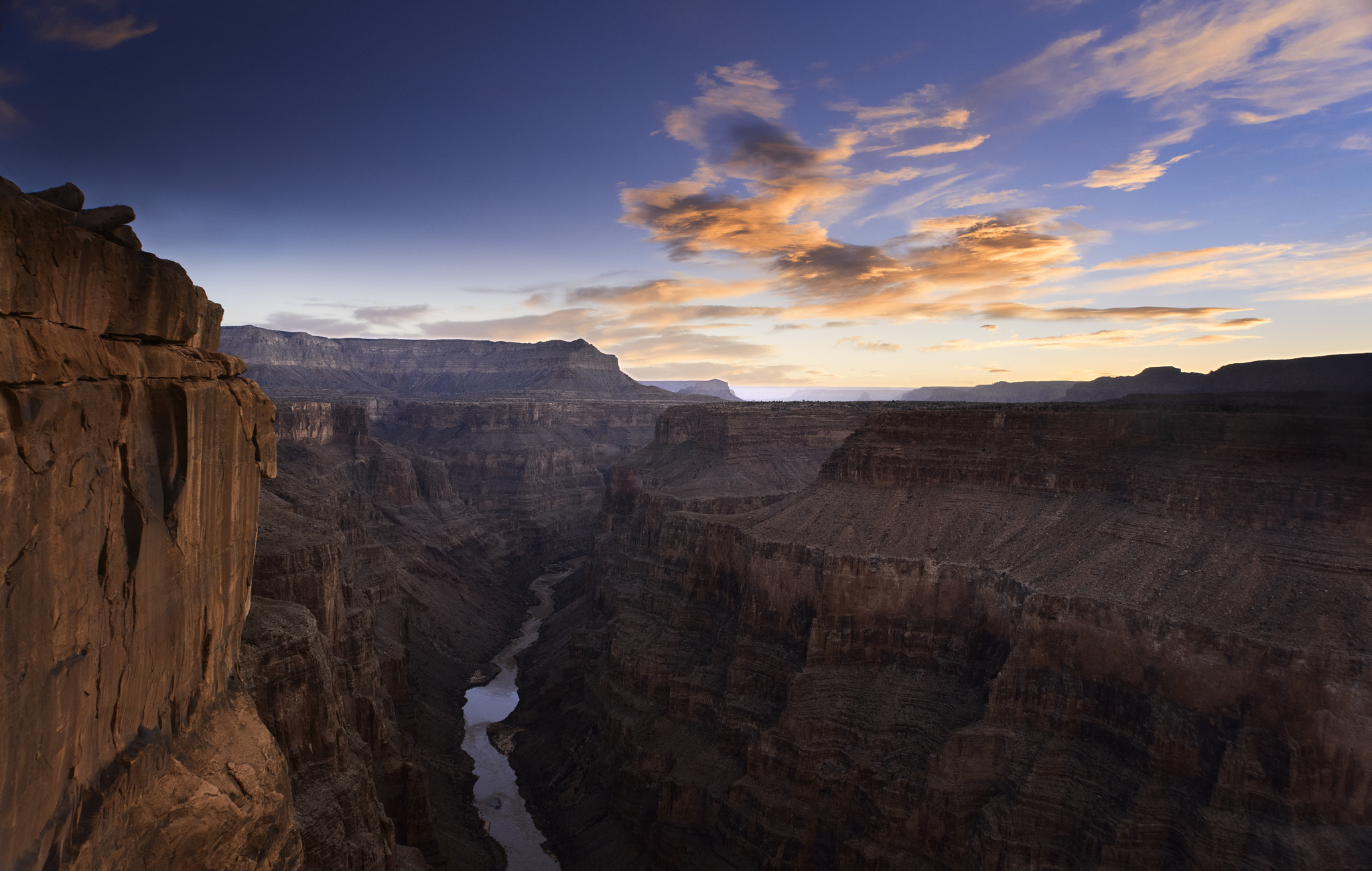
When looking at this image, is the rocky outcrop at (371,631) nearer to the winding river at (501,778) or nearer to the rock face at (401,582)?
the rock face at (401,582)

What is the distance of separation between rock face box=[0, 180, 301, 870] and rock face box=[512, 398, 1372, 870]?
1152 inches

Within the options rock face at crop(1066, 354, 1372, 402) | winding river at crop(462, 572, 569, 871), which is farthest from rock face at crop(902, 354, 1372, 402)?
winding river at crop(462, 572, 569, 871)

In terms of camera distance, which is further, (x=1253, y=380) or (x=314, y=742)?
(x=1253, y=380)

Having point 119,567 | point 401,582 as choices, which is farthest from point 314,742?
point 401,582

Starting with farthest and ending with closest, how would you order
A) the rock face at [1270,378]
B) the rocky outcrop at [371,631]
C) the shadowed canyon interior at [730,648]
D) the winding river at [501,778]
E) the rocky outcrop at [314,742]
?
the rock face at [1270,378] → the winding river at [501,778] → the rocky outcrop at [371,631] → the rocky outcrop at [314,742] → the shadowed canyon interior at [730,648]

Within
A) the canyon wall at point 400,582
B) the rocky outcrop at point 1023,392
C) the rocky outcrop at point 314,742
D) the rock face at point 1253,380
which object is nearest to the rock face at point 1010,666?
the canyon wall at point 400,582

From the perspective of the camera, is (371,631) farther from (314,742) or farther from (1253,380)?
(1253,380)

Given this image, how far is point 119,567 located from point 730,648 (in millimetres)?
43673

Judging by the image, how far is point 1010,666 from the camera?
3572 centimetres

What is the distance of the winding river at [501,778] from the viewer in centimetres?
4538

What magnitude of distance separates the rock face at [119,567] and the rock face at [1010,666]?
29.3m

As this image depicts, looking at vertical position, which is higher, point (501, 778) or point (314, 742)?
point (314, 742)

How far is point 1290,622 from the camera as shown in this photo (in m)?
29.8

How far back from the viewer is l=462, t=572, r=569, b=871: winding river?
4538 cm
